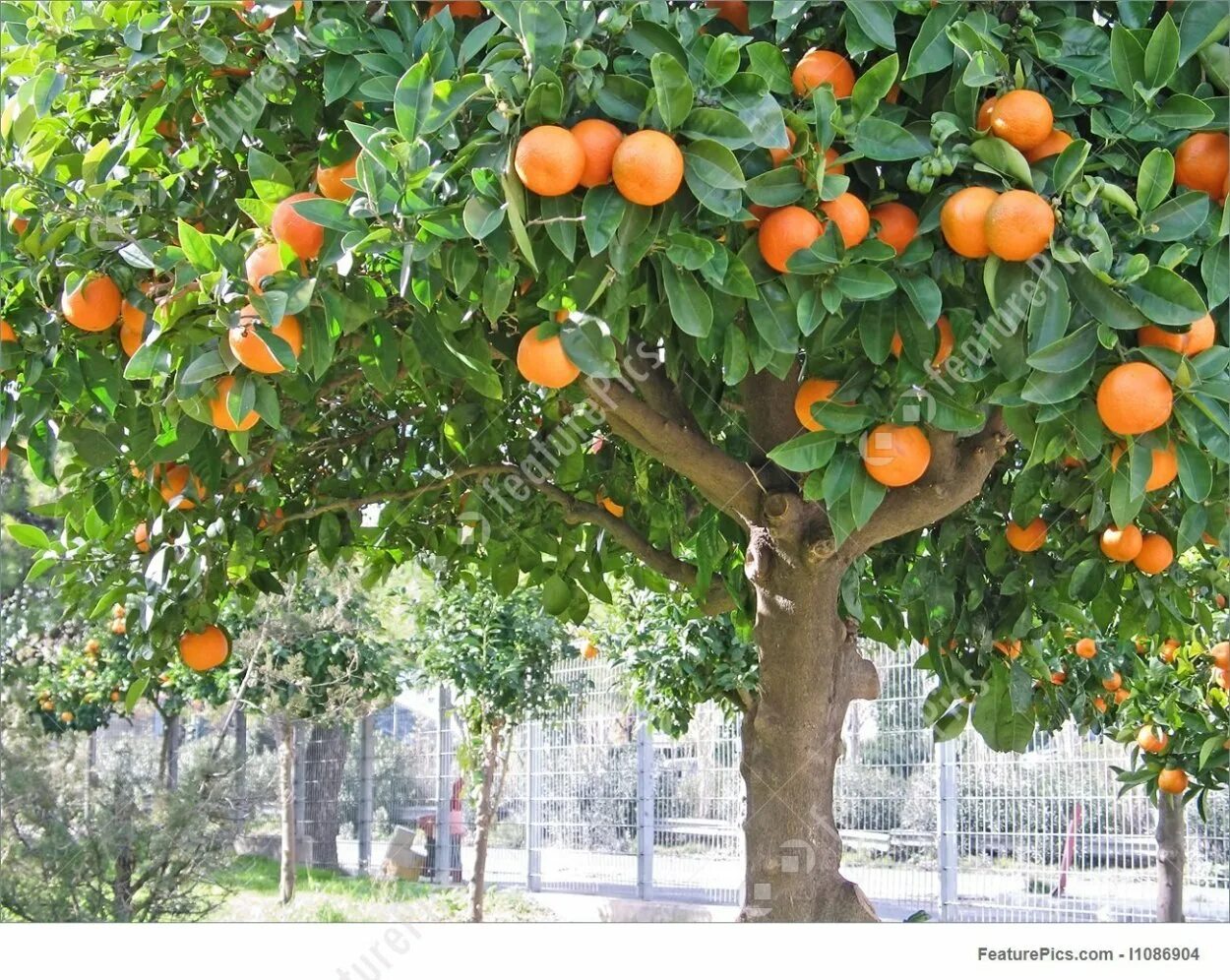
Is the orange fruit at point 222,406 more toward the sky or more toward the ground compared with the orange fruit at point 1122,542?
more toward the sky

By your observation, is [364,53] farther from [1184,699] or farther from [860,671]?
[1184,699]

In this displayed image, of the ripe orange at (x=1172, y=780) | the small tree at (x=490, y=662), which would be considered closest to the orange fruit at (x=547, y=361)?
the ripe orange at (x=1172, y=780)

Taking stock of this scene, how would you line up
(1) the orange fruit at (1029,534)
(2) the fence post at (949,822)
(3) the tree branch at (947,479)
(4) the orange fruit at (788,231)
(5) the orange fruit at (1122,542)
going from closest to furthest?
(4) the orange fruit at (788,231) → (3) the tree branch at (947,479) → (5) the orange fruit at (1122,542) → (1) the orange fruit at (1029,534) → (2) the fence post at (949,822)

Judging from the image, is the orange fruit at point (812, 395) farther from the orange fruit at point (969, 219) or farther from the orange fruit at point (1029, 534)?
the orange fruit at point (1029, 534)

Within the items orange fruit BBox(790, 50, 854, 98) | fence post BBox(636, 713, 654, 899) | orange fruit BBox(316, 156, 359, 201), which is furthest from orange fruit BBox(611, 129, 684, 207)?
fence post BBox(636, 713, 654, 899)

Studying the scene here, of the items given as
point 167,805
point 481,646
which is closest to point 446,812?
point 481,646

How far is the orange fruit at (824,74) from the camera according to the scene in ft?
3.98

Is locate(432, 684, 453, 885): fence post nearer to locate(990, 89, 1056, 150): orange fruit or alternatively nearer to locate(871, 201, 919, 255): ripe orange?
locate(871, 201, 919, 255): ripe orange

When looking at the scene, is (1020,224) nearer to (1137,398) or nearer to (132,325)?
(1137,398)

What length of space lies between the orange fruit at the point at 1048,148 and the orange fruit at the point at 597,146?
42 centimetres

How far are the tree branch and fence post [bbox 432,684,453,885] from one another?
7.45 m

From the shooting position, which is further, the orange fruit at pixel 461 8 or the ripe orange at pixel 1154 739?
the ripe orange at pixel 1154 739

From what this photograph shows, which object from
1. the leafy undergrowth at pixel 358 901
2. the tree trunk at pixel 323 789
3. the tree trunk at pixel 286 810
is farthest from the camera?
the tree trunk at pixel 323 789

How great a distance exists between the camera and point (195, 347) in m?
1.20
